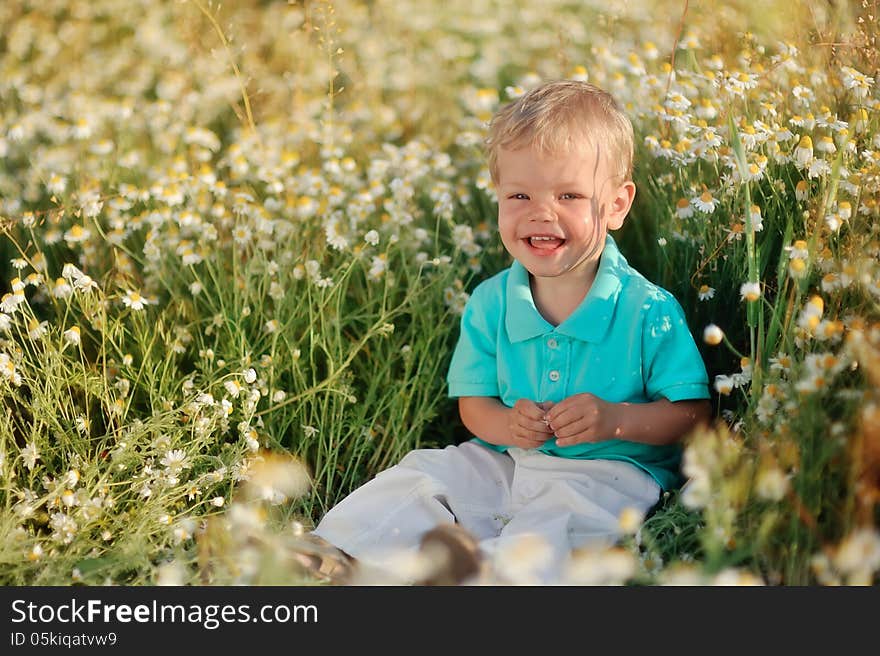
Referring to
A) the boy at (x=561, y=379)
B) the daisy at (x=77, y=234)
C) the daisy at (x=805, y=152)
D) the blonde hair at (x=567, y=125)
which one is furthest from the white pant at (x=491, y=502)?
the daisy at (x=77, y=234)

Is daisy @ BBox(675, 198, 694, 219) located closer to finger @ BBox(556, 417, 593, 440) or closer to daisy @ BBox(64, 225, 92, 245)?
finger @ BBox(556, 417, 593, 440)

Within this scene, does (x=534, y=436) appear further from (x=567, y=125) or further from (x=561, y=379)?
(x=567, y=125)

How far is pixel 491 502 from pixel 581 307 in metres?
0.54

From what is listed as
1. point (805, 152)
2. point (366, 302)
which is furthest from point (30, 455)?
point (805, 152)

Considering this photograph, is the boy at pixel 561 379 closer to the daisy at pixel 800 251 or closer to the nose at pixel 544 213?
the nose at pixel 544 213

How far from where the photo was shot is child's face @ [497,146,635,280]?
7.60 feet

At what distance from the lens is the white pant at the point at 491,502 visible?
7.42ft

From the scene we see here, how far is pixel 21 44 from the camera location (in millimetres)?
4688

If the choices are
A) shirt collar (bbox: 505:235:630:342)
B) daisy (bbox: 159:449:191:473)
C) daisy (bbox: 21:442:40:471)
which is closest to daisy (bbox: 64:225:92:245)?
daisy (bbox: 21:442:40:471)

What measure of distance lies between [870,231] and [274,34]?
3454 millimetres

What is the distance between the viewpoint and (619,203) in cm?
247

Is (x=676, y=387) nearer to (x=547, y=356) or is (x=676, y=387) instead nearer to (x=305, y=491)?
(x=547, y=356)

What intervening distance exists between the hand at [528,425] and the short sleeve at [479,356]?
0.21 meters

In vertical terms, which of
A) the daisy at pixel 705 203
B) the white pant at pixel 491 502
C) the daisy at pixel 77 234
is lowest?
the white pant at pixel 491 502
